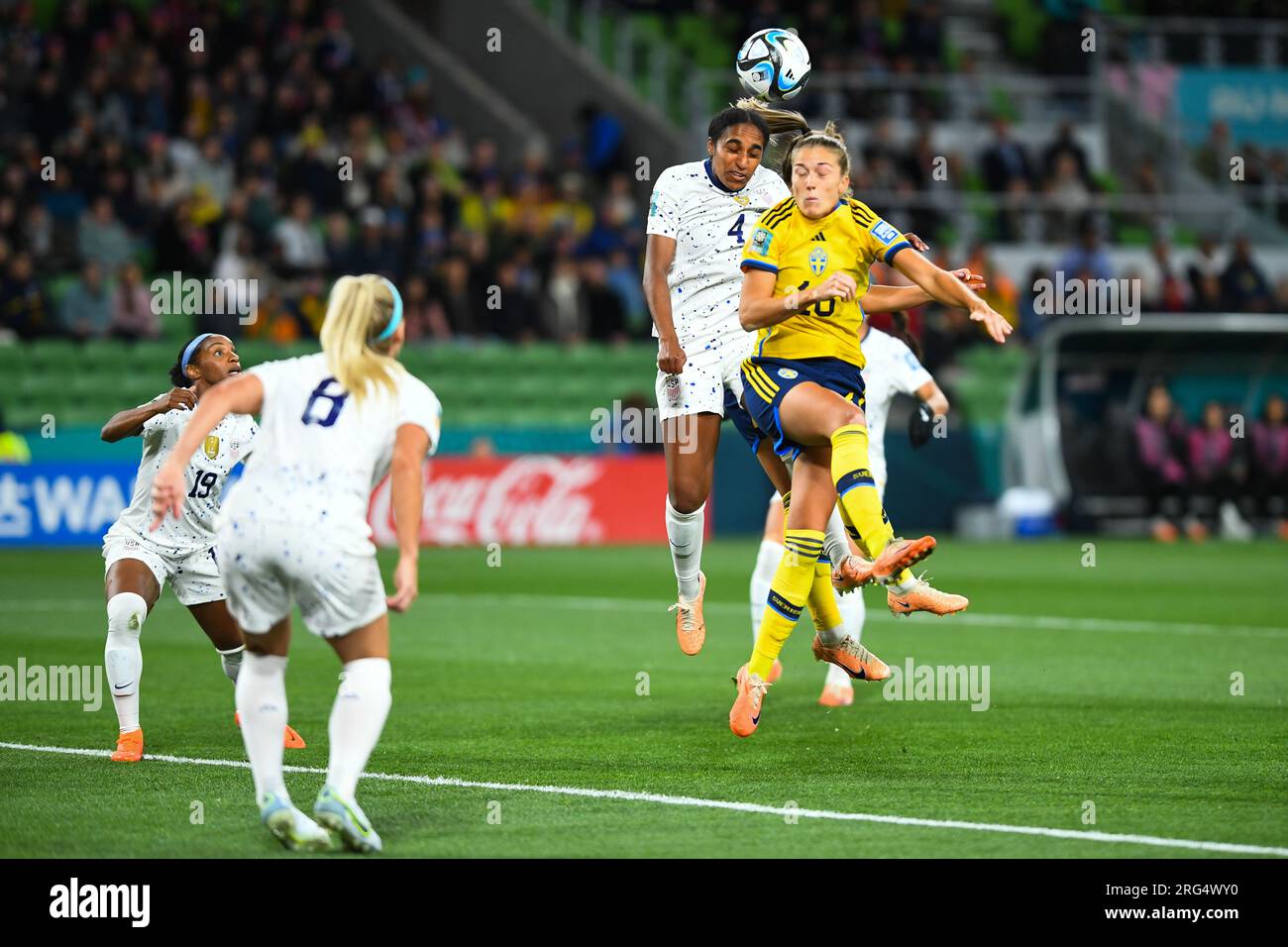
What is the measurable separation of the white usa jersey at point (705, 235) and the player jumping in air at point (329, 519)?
373 cm

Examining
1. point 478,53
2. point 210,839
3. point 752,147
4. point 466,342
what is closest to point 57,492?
point 466,342

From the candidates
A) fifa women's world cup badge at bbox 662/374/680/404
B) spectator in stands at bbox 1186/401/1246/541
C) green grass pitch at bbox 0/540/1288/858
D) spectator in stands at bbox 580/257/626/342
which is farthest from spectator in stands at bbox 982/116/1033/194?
fifa women's world cup badge at bbox 662/374/680/404

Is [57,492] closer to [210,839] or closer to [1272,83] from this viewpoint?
[210,839]

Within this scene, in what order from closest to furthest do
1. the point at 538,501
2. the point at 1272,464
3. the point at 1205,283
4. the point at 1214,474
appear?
the point at 538,501 < the point at 1214,474 < the point at 1272,464 < the point at 1205,283

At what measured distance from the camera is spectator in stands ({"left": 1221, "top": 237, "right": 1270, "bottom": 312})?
27328mm

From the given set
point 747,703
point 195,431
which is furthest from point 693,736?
point 195,431

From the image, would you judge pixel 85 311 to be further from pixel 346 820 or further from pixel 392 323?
pixel 346 820

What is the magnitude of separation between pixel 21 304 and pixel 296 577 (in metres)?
Answer: 17.5

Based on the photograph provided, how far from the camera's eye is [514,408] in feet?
80.8

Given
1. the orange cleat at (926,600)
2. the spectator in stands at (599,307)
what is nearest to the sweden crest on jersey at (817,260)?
the orange cleat at (926,600)

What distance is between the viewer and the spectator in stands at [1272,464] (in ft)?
84.8

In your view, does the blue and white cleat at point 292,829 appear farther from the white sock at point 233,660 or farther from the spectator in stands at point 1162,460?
the spectator in stands at point 1162,460

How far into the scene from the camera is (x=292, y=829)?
19.9ft

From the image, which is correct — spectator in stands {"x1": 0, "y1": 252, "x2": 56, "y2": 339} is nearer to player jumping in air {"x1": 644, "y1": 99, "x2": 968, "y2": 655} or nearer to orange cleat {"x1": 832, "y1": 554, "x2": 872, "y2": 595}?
player jumping in air {"x1": 644, "y1": 99, "x2": 968, "y2": 655}
